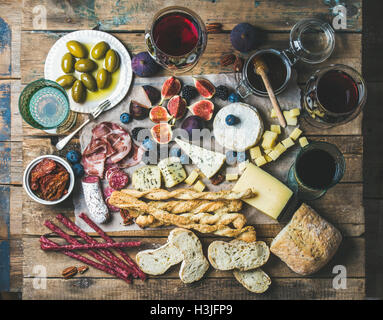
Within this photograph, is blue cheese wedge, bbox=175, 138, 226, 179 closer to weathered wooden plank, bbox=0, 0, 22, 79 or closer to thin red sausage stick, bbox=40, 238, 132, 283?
thin red sausage stick, bbox=40, 238, 132, 283

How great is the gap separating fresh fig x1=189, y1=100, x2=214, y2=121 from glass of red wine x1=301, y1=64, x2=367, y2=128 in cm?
59

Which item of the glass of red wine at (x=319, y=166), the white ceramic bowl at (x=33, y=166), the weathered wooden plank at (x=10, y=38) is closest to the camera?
the glass of red wine at (x=319, y=166)

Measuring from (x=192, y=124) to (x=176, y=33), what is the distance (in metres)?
0.51

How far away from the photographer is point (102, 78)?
1.91 metres

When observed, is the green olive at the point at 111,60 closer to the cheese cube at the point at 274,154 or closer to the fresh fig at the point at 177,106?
the fresh fig at the point at 177,106

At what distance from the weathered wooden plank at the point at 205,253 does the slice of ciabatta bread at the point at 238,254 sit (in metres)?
0.06

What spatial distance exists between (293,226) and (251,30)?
3.83 ft

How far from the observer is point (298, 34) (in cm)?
195

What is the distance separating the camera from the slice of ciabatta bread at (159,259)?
1.94 m

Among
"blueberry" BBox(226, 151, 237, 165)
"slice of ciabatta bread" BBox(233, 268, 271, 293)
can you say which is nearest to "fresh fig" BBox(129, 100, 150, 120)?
"blueberry" BBox(226, 151, 237, 165)

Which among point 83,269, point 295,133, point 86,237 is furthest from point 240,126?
point 83,269

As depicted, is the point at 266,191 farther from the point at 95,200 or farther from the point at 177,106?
the point at 95,200

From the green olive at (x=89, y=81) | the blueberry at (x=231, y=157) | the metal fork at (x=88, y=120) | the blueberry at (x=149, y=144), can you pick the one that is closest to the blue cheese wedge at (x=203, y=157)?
the blueberry at (x=231, y=157)
